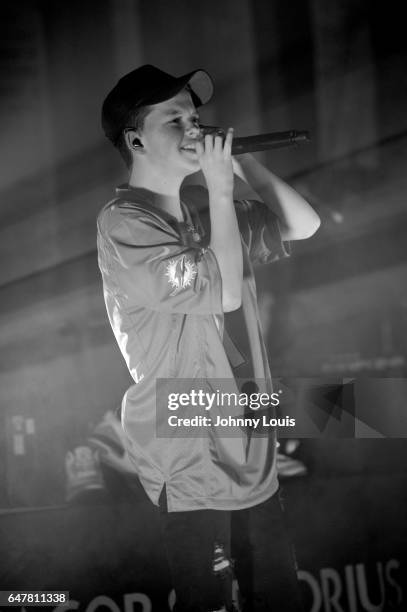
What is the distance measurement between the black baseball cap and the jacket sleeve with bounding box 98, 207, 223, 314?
21 centimetres

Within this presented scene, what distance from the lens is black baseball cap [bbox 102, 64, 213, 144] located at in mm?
1084

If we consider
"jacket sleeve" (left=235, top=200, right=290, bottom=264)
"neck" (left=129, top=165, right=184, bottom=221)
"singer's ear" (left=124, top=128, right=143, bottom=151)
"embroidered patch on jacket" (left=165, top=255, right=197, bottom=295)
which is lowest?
"embroidered patch on jacket" (left=165, top=255, right=197, bottom=295)

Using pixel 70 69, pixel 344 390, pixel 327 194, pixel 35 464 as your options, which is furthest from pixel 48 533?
pixel 327 194

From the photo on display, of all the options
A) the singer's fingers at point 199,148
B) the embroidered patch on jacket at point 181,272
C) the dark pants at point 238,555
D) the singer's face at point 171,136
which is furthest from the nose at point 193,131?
the dark pants at point 238,555

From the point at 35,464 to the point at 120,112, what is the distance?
96 centimetres

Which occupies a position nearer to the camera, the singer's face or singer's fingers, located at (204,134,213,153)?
singer's fingers, located at (204,134,213,153)

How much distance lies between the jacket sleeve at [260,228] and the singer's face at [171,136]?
0.13 m

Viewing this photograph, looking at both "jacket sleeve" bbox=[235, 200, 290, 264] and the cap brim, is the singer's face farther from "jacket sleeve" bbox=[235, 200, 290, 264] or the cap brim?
"jacket sleeve" bbox=[235, 200, 290, 264]

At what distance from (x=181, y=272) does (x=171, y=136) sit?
0.28 meters

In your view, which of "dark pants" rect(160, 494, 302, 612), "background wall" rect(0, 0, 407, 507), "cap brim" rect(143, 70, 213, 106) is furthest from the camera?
"background wall" rect(0, 0, 407, 507)

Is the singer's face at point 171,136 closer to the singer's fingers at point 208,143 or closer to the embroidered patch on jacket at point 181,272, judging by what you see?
the singer's fingers at point 208,143

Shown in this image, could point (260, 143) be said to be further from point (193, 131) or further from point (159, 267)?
point (159, 267)

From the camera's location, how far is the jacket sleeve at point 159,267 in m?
0.96

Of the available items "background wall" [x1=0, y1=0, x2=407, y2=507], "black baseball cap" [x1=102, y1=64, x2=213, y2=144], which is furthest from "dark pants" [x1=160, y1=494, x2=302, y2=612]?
"background wall" [x1=0, y1=0, x2=407, y2=507]
